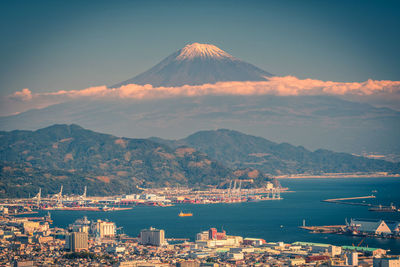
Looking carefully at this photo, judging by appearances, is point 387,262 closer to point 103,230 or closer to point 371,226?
point 371,226

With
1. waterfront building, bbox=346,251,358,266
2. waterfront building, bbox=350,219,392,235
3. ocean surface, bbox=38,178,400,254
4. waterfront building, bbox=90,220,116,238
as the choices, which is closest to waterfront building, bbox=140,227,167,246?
ocean surface, bbox=38,178,400,254

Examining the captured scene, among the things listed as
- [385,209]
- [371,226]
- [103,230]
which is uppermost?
[385,209]

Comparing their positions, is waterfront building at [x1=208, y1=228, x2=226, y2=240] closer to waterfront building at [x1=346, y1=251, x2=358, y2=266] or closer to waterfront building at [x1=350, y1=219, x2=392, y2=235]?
waterfront building at [x1=350, y1=219, x2=392, y2=235]

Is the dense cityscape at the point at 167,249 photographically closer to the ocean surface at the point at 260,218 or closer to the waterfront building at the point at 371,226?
the waterfront building at the point at 371,226

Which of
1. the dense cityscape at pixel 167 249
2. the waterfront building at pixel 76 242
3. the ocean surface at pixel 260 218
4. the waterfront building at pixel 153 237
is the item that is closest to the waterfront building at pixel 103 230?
the dense cityscape at pixel 167 249

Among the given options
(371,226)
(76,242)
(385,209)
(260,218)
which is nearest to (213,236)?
(76,242)

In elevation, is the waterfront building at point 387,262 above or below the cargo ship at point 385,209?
below
